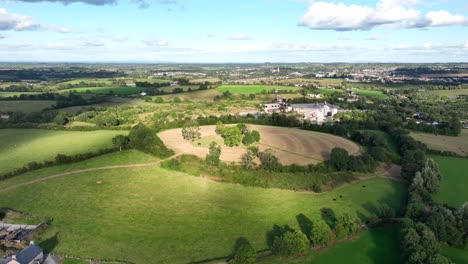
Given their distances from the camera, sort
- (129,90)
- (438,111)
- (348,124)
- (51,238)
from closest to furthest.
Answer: (51,238), (348,124), (438,111), (129,90)

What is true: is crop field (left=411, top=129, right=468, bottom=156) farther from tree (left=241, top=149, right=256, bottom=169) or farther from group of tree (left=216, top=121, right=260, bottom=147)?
tree (left=241, top=149, right=256, bottom=169)

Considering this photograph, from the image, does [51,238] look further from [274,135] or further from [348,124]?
[348,124]

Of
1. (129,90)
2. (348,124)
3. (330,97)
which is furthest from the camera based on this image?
(129,90)

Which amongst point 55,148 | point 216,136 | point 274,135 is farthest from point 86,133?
point 274,135

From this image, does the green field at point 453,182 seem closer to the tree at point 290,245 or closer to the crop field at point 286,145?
the crop field at point 286,145

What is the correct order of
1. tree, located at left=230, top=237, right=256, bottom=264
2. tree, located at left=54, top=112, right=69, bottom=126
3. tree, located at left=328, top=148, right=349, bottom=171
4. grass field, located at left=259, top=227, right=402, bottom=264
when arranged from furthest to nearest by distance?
tree, located at left=54, top=112, right=69, bottom=126 → tree, located at left=328, top=148, right=349, bottom=171 → grass field, located at left=259, top=227, right=402, bottom=264 → tree, located at left=230, top=237, right=256, bottom=264

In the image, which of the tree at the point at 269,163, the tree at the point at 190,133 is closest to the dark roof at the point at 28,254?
the tree at the point at 269,163

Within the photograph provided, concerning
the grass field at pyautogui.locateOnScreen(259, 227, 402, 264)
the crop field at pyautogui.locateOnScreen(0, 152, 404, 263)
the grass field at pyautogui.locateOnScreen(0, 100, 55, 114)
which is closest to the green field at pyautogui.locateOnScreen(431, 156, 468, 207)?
the crop field at pyautogui.locateOnScreen(0, 152, 404, 263)
